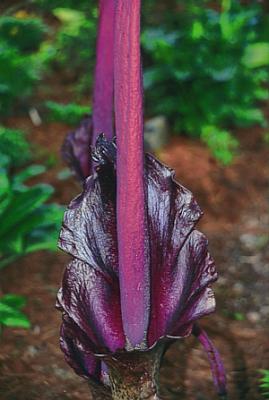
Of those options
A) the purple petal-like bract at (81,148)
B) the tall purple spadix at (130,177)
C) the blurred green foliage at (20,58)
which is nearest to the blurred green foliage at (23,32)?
the blurred green foliage at (20,58)

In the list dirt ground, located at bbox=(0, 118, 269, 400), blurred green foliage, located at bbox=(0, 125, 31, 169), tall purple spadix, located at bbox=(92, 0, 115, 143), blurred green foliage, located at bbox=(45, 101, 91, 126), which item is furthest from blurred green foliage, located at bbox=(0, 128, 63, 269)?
blurred green foliage, located at bbox=(45, 101, 91, 126)

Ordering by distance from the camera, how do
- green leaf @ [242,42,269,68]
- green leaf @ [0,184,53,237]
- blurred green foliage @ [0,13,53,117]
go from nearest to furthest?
1. green leaf @ [0,184,53,237]
2. blurred green foliage @ [0,13,53,117]
3. green leaf @ [242,42,269,68]

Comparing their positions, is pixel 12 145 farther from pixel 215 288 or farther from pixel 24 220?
pixel 215 288

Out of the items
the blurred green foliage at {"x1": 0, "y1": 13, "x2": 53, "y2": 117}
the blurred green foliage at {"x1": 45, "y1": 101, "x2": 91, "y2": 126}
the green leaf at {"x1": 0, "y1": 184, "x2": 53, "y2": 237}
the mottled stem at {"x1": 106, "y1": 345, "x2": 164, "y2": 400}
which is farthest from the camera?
the blurred green foliage at {"x1": 45, "y1": 101, "x2": 91, "y2": 126}

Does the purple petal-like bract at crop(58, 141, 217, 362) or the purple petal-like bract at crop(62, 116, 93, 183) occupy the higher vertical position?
the purple petal-like bract at crop(62, 116, 93, 183)

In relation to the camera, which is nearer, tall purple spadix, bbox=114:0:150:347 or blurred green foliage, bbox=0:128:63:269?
tall purple spadix, bbox=114:0:150:347

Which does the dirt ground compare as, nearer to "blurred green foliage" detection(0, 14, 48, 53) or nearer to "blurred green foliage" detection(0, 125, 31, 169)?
"blurred green foliage" detection(0, 125, 31, 169)

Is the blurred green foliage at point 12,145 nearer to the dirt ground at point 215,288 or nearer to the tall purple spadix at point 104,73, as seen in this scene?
the dirt ground at point 215,288
